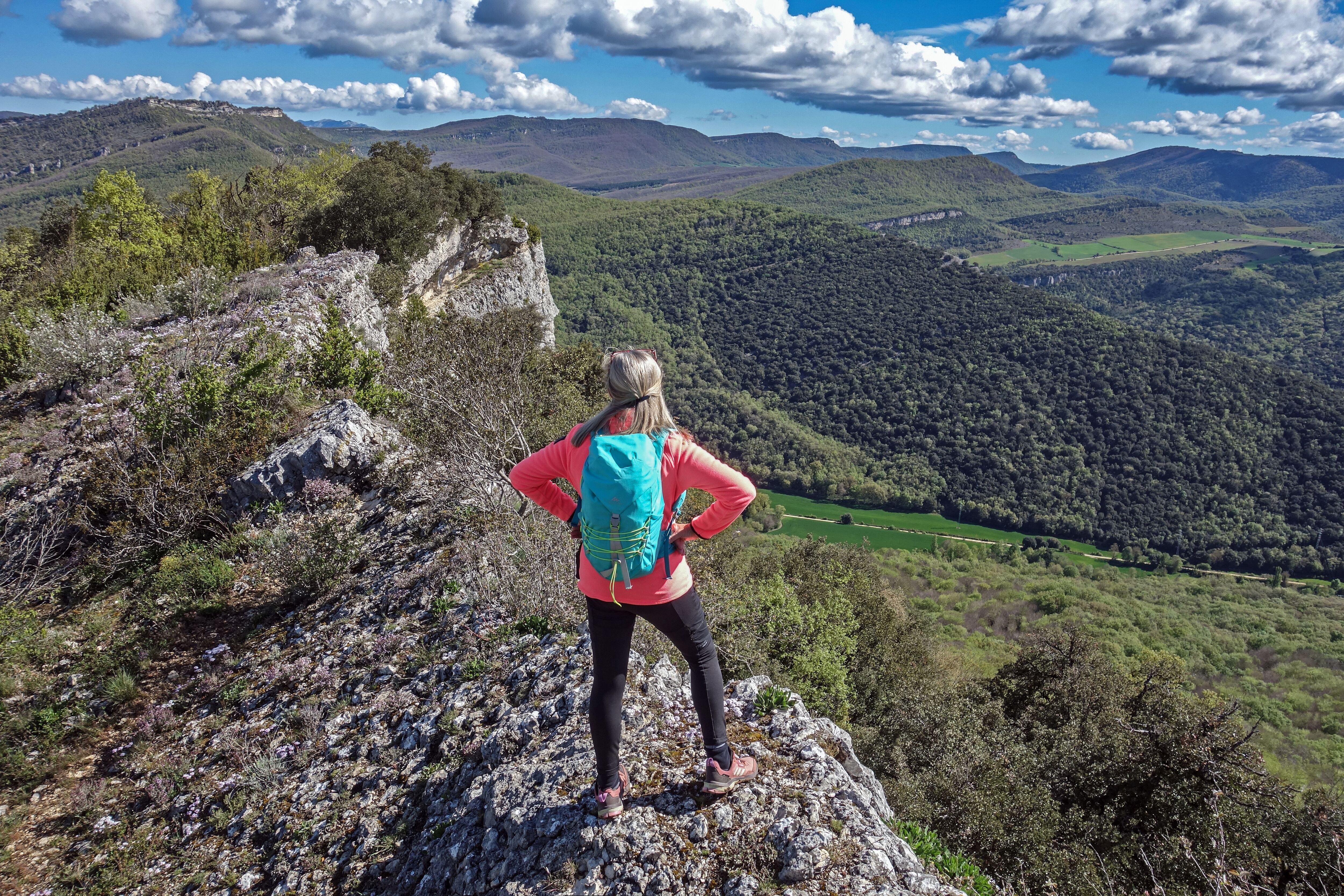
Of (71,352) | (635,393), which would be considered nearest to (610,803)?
(635,393)

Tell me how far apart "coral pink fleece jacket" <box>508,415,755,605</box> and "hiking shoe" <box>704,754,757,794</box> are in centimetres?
107

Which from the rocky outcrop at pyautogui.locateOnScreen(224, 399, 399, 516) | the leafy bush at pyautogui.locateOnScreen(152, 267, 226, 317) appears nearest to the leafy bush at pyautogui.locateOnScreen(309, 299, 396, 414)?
the rocky outcrop at pyautogui.locateOnScreen(224, 399, 399, 516)

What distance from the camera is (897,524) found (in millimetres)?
69250

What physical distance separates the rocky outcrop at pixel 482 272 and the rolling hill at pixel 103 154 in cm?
10027

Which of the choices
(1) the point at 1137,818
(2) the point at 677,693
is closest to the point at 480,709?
(2) the point at 677,693

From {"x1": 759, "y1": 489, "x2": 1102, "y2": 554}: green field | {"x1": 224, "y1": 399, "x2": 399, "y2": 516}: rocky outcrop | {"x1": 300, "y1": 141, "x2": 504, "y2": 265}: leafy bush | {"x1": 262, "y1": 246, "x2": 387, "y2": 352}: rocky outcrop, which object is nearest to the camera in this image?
{"x1": 224, "y1": 399, "x2": 399, "y2": 516}: rocky outcrop

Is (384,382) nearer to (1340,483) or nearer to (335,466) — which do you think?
(335,466)

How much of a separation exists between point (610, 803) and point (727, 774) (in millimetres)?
636

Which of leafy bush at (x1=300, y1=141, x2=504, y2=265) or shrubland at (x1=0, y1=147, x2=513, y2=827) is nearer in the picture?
shrubland at (x1=0, y1=147, x2=513, y2=827)

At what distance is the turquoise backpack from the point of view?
8.78ft

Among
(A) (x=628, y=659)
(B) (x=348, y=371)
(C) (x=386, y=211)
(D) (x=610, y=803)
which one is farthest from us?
(C) (x=386, y=211)

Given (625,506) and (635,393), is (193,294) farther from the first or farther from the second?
(625,506)

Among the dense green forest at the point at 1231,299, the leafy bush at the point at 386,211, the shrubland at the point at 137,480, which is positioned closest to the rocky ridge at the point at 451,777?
the shrubland at the point at 137,480

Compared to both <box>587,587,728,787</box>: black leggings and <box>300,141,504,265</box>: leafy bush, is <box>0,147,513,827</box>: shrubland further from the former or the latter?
<box>300,141,504,265</box>: leafy bush
